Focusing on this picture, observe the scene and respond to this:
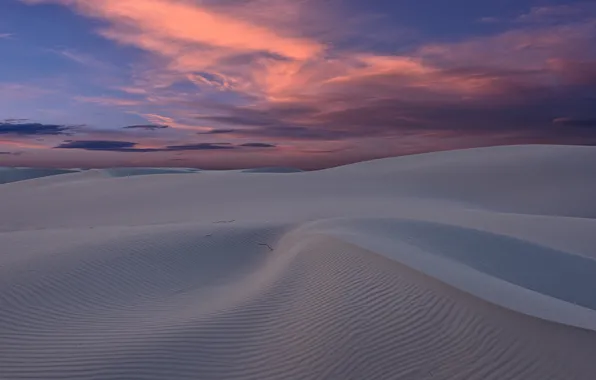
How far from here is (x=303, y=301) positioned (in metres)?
4.75

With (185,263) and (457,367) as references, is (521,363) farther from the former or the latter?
(185,263)

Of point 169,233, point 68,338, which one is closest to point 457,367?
point 68,338

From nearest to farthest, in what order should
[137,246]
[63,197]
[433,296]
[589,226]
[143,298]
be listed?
1. [433,296]
2. [143,298]
3. [137,246]
4. [589,226]
5. [63,197]

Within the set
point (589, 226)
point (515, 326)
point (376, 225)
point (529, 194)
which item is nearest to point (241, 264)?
point (376, 225)

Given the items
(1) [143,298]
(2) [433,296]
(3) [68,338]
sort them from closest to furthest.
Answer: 1. (3) [68,338]
2. (2) [433,296]
3. (1) [143,298]

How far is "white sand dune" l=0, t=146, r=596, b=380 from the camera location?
145 inches

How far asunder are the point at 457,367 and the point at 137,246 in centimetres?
454

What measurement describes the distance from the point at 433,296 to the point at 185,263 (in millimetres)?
3112

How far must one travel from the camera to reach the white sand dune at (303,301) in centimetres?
368

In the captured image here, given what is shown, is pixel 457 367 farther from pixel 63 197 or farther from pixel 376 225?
pixel 63 197

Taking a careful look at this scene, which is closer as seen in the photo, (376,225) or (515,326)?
(515,326)

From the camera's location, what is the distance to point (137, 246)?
7.04m

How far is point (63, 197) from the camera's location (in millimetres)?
19422

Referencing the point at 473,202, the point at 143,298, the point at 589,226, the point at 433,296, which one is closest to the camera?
the point at 433,296
